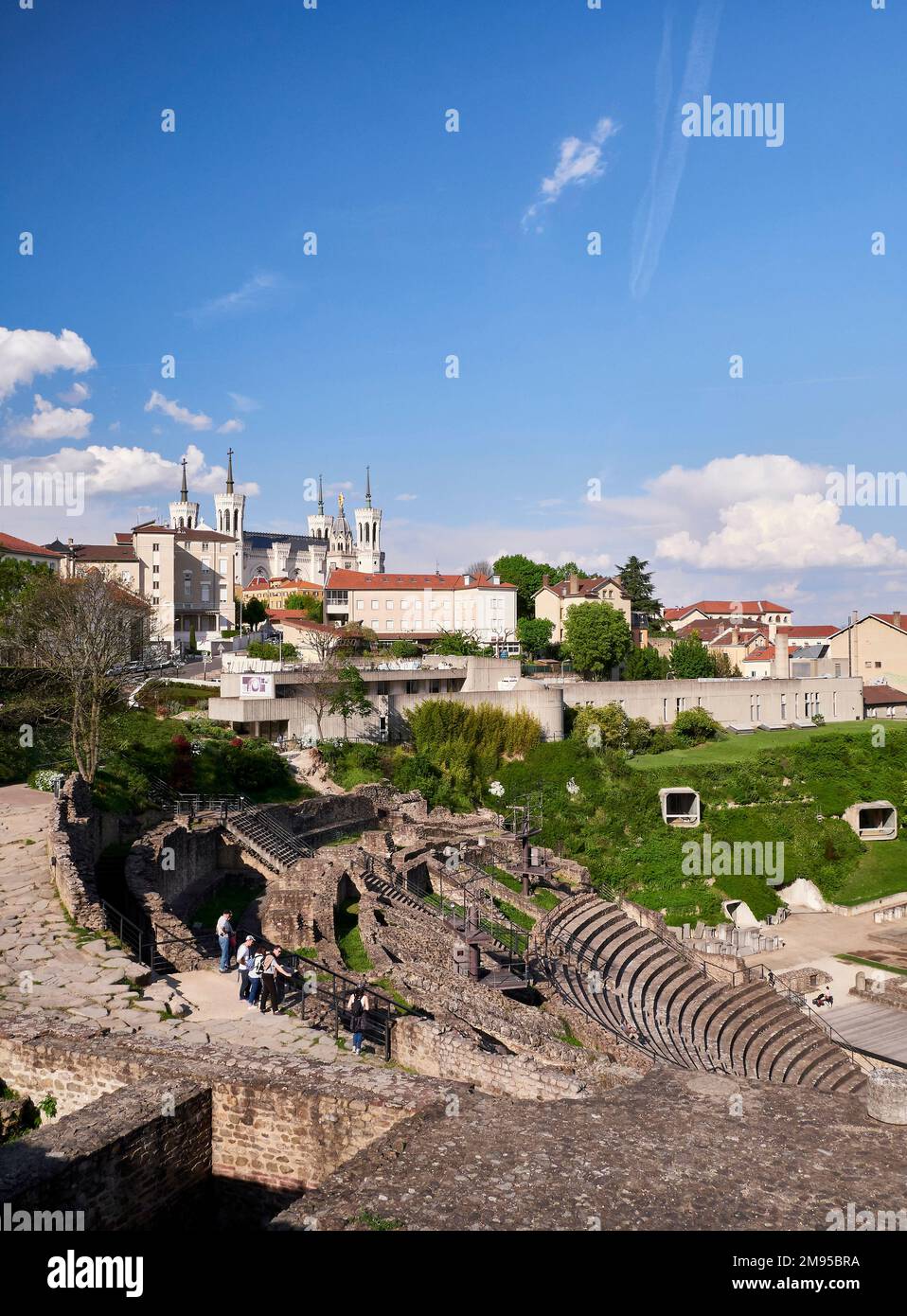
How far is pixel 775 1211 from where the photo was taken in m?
7.69

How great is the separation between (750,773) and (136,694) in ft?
92.0

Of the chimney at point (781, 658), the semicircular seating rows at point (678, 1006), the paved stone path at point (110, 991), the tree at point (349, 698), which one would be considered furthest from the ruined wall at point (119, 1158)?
the chimney at point (781, 658)

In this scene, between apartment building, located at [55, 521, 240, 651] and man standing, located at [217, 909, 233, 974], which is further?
apartment building, located at [55, 521, 240, 651]

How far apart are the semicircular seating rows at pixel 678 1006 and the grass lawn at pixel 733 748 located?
1776 centimetres

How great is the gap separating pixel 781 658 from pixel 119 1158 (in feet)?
199

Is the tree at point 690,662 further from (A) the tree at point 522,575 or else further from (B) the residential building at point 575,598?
(A) the tree at point 522,575

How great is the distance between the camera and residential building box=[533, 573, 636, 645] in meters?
73.1

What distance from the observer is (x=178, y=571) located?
297 ft

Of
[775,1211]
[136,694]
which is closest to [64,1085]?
[775,1211]

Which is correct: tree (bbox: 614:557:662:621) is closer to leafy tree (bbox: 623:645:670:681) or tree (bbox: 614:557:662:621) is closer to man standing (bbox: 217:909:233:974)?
leafy tree (bbox: 623:645:670:681)

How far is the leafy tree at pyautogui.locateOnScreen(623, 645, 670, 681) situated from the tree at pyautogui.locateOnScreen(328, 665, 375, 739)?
26.9 meters

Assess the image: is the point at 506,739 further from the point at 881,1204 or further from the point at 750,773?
the point at 881,1204

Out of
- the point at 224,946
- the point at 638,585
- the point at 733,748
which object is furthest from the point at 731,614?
the point at 224,946

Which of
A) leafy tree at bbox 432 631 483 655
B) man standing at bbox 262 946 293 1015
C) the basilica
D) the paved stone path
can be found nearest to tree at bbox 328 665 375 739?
leafy tree at bbox 432 631 483 655
